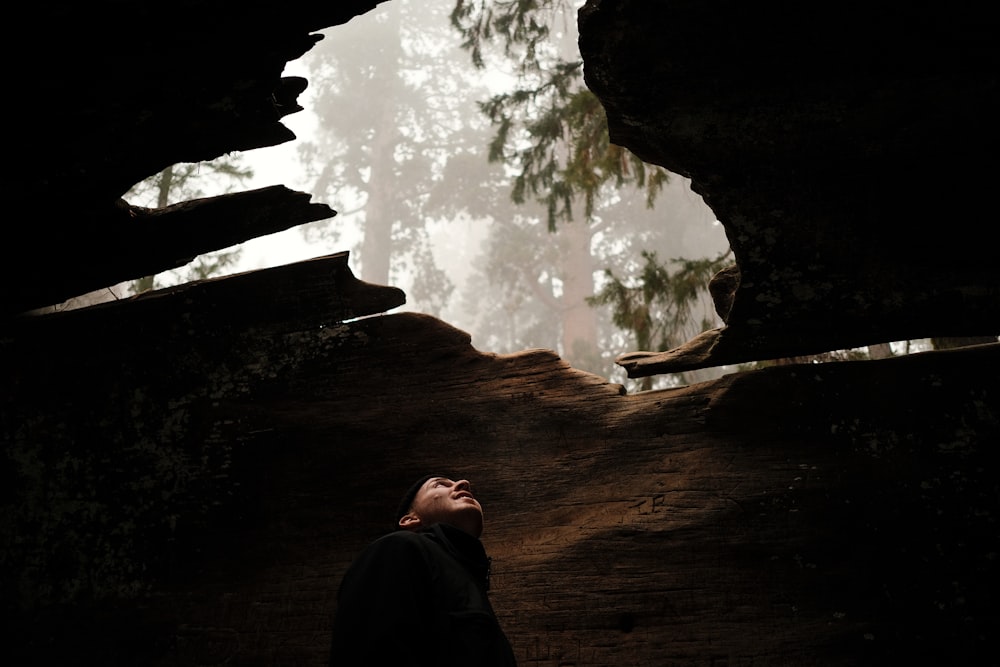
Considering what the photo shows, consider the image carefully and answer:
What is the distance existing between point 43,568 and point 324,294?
99.6 inches

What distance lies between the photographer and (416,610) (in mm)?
2627

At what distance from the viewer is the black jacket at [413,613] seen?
99.3 inches

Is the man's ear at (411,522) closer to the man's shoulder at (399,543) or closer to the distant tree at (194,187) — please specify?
the man's shoulder at (399,543)

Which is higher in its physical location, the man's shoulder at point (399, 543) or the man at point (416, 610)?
the man's shoulder at point (399, 543)

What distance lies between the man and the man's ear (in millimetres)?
485

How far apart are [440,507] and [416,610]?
0.95 metres

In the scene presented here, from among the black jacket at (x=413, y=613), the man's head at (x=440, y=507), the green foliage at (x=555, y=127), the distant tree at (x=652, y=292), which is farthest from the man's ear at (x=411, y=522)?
the green foliage at (x=555, y=127)

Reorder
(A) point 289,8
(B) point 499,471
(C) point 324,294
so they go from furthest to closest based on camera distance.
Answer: (C) point 324,294, (B) point 499,471, (A) point 289,8

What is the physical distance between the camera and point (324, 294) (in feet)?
16.6

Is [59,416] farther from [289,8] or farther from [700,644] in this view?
[700,644]

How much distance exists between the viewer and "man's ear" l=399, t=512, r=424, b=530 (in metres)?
3.60

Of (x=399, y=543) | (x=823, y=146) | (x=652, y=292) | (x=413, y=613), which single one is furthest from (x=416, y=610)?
(x=652, y=292)

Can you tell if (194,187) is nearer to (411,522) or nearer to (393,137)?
(411,522)

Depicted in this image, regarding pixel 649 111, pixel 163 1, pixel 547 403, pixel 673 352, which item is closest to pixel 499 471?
pixel 547 403
